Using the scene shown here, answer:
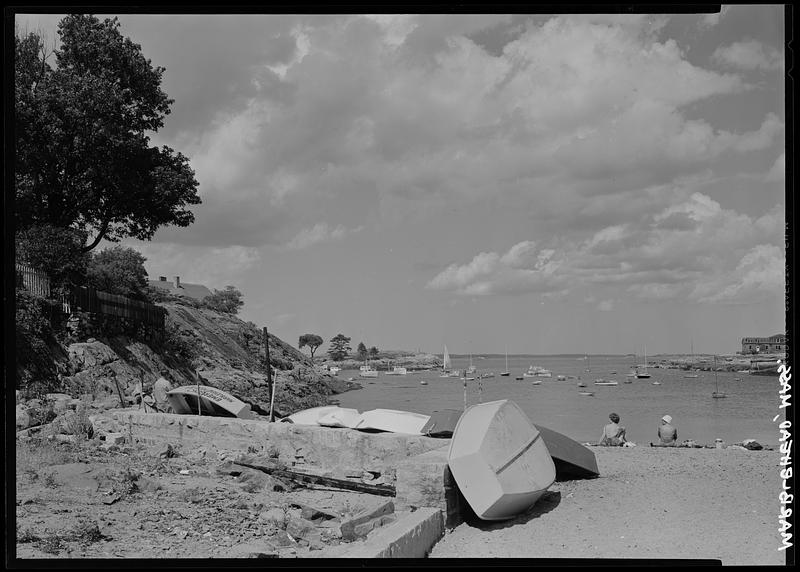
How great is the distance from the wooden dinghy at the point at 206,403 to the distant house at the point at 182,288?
144ft

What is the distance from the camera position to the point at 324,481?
872 centimetres

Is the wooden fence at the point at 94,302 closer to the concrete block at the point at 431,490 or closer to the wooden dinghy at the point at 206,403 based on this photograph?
the wooden dinghy at the point at 206,403

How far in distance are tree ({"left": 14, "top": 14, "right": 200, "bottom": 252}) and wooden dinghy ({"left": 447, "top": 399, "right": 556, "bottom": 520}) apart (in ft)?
52.9

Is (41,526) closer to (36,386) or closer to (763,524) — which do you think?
(763,524)

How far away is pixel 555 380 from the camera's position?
70938 mm

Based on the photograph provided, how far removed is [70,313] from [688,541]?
1710cm

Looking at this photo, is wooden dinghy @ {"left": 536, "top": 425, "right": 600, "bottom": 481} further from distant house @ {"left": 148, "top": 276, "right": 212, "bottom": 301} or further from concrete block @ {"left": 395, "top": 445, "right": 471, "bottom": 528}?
distant house @ {"left": 148, "top": 276, "right": 212, "bottom": 301}

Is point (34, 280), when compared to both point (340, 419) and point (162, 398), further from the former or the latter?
point (340, 419)

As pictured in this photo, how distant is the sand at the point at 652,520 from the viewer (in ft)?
19.7

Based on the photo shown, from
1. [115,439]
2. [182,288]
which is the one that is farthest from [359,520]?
[182,288]

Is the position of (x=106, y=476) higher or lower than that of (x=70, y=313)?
lower

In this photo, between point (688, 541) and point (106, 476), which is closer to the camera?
point (688, 541)
